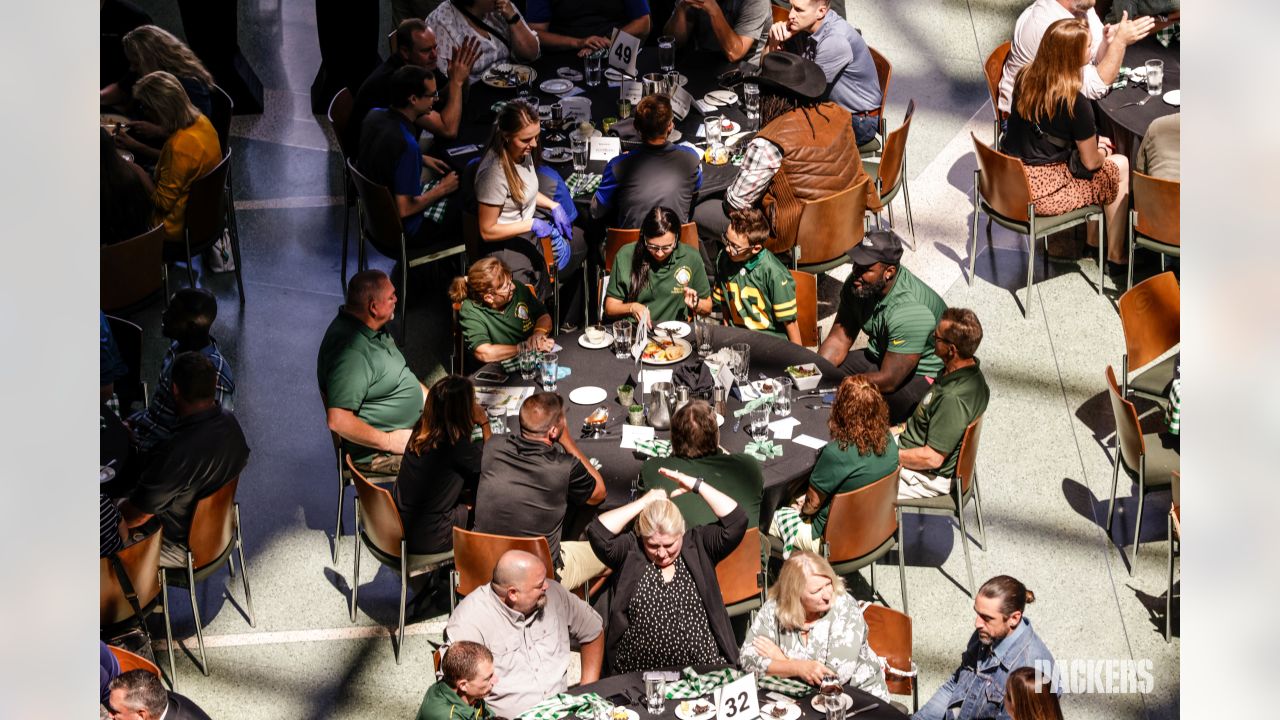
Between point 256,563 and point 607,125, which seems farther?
point 607,125

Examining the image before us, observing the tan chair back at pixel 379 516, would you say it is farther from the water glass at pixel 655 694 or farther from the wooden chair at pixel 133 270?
the wooden chair at pixel 133 270

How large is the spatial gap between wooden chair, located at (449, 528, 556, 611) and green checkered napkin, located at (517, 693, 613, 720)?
583 mm

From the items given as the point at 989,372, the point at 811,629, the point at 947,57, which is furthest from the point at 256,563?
the point at 947,57

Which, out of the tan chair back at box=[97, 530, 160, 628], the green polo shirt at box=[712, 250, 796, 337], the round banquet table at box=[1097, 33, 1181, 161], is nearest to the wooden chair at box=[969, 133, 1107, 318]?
the round banquet table at box=[1097, 33, 1181, 161]

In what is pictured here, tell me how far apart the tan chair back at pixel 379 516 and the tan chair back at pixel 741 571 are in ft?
4.21

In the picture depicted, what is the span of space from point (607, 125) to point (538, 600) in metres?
3.84

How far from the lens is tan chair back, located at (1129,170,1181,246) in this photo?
723 centimetres

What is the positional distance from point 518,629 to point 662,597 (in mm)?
517

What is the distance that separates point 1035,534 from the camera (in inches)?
253

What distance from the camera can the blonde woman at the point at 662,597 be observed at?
4945mm

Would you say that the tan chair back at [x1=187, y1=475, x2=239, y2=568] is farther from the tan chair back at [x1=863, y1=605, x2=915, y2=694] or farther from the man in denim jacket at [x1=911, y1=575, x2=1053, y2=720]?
the man in denim jacket at [x1=911, y1=575, x2=1053, y2=720]

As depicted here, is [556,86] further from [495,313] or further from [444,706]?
[444,706]

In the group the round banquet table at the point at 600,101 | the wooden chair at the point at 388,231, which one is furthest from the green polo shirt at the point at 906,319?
the wooden chair at the point at 388,231

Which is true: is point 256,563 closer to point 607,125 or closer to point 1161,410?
point 607,125
